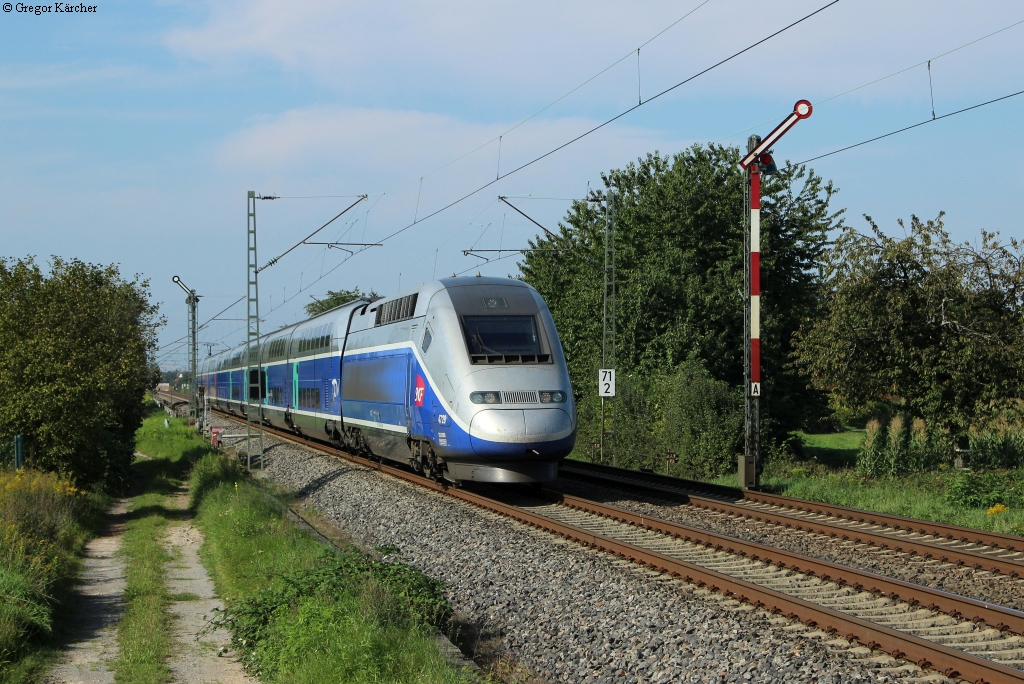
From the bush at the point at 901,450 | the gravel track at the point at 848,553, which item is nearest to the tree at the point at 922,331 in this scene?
the bush at the point at 901,450

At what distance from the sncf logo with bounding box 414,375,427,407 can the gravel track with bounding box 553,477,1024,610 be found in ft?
11.7

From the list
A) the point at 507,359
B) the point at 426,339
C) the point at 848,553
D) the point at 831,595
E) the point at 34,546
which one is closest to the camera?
the point at 831,595

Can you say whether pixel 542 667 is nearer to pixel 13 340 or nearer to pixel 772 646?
pixel 772 646

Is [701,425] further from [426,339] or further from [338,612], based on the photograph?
[338,612]

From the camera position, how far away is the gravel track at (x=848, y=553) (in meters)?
9.57

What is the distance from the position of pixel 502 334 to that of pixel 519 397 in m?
1.45

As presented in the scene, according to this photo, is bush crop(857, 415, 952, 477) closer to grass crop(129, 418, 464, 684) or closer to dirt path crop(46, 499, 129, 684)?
grass crop(129, 418, 464, 684)

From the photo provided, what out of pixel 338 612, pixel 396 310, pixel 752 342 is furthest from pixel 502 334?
pixel 338 612

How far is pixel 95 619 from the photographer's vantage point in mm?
9523

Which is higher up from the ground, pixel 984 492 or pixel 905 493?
pixel 984 492

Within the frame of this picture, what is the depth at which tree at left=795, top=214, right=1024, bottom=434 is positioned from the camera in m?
21.4

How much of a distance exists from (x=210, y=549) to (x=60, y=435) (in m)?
7.53

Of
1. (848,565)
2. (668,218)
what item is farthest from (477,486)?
(668,218)

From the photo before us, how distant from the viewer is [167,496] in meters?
22.1
